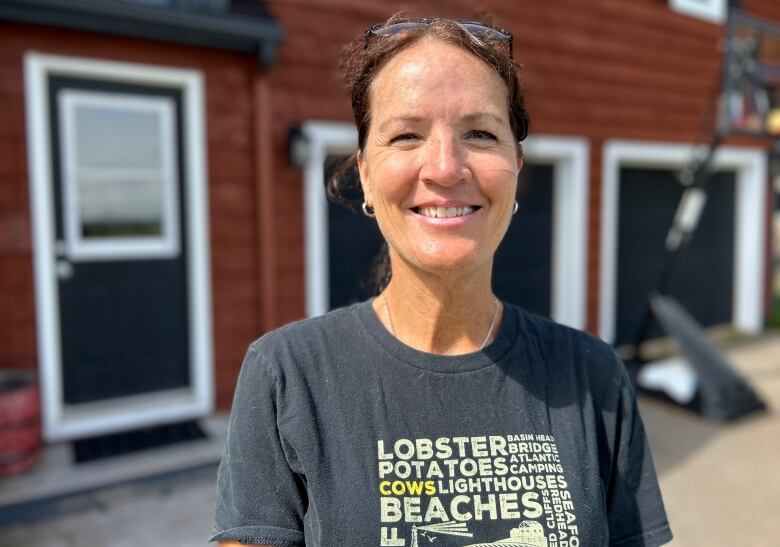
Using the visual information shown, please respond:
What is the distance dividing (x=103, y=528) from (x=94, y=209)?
2.11 metres

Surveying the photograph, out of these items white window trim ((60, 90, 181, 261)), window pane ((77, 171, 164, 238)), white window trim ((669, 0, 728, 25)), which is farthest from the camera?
white window trim ((669, 0, 728, 25))

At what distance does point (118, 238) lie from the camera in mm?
4379

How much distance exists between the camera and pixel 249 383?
1146 mm

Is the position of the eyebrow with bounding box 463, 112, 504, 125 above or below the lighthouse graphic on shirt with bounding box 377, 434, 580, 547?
above

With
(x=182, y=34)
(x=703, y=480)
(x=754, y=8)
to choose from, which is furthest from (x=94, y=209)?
(x=754, y=8)

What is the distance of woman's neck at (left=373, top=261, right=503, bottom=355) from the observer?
123cm

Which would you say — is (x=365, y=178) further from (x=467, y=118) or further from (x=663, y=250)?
(x=663, y=250)

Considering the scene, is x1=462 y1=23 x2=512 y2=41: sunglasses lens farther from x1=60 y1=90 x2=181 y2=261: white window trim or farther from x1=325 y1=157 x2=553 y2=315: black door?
x1=325 y1=157 x2=553 y2=315: black door

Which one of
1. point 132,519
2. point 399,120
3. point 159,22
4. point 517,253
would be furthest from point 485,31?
point 517,253

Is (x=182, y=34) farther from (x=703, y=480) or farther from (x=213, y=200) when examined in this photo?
(x=703, y=480)

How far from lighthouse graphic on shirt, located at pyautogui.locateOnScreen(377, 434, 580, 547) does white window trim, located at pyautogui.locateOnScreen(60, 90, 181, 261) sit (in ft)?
12.3

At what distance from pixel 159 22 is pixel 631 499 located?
3874 millimetres

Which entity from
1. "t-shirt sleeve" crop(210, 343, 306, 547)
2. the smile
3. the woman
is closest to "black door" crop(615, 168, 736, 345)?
the woman

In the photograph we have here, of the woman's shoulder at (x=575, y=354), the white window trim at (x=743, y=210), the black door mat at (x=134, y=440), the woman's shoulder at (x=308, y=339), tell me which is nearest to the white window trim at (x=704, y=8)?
the white window trim at (x=743, y=210)
